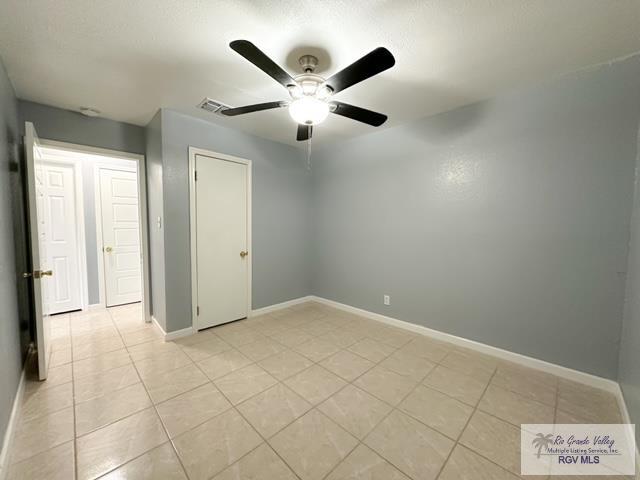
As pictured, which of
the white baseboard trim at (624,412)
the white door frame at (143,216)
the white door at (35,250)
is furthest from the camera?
the white door frame at (143,216)

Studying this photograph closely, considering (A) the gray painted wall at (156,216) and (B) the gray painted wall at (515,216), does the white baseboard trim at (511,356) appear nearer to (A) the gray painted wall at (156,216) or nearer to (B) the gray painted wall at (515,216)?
(B) the gray painted wall at (515,216)

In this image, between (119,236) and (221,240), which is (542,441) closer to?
(221,240)

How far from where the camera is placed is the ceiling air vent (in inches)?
92.7

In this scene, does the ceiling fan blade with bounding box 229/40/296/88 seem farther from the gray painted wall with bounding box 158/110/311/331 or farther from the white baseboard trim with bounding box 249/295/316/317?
the white baseboard trim with bounding box 249/295/316/317

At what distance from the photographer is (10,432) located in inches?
56.4

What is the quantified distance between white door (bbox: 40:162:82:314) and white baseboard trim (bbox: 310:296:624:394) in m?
3.99

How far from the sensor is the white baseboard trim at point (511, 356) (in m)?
1.91

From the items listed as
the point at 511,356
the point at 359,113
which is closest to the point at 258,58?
the point at 359,113

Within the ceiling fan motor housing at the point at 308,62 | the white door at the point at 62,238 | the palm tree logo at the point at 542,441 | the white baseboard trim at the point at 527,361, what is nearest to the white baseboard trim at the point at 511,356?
the white baseboard trim at the point at 527,361

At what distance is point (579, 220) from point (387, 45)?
6.35ft

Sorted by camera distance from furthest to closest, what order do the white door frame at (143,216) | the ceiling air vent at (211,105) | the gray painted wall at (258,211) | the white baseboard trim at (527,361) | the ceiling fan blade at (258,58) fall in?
the white door frame at (143,216), the gray painted wall at (258,211), the ceiling air vent at (211,105), the white baseboard trim at (527,361), the ceiling fan blade at (258,58)

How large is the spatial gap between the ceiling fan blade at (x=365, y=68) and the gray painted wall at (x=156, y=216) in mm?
2071

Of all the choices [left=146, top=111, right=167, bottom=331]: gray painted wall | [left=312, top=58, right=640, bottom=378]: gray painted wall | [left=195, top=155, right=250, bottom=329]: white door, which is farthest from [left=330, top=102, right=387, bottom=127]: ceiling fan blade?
[left=146, top=111, right=167, bottom=331]: gray painted wall

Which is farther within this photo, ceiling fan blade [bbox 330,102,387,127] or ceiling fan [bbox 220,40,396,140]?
ceiling fan blade [bbox 330,102,387,127]
